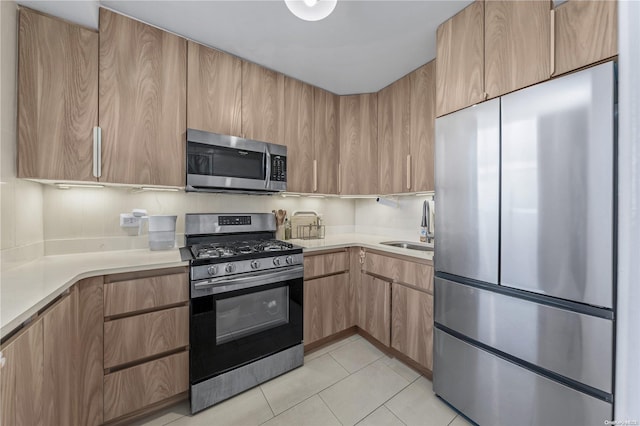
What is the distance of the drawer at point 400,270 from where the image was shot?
5.89 feet

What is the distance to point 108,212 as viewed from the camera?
1.81 meters

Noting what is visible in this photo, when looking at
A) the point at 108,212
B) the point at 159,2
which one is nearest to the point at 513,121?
the point at 159,2

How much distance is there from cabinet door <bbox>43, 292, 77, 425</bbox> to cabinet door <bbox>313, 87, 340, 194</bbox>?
188cm

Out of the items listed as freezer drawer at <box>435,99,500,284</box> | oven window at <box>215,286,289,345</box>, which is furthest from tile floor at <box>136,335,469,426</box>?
freezer drawer at <box>435,99,500,284</box>

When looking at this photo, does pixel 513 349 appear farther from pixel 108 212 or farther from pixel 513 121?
pixel 108 212

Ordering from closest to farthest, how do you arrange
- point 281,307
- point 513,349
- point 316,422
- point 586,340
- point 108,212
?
1. point 586,340
2. point 513,349
3. point 316,422
4. point 108,212
5. point 281,307

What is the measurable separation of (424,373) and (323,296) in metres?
0.92

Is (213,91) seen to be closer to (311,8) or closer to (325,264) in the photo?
(311,8)

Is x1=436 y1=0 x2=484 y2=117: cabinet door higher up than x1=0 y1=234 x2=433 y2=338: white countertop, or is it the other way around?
x1=436 y1=0 x2=484 y2=117: cabinet door

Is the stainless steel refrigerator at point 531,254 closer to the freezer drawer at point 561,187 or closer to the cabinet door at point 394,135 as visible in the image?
the freezer drawer at point 561,187

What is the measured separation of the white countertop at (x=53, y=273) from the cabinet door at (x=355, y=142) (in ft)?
5.57

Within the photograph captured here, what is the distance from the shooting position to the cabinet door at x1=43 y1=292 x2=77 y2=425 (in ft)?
3.23

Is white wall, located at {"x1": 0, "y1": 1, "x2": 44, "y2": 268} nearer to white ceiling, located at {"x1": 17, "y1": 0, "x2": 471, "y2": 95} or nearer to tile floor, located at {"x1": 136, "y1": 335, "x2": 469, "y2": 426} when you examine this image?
white ceiling, located at {"x1": 17, "y1": 0, "x2": 471, "y2": 95}

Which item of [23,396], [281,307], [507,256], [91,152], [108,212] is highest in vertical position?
[91,152]
